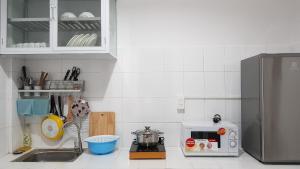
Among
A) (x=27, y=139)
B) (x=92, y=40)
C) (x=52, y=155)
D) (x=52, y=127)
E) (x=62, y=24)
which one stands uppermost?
(x=62, y=24)

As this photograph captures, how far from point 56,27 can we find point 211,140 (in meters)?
1.37

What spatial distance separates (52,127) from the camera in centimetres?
192

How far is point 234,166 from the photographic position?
5.00 ft

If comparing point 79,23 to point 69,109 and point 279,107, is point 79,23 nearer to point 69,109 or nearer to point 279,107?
point 69,109

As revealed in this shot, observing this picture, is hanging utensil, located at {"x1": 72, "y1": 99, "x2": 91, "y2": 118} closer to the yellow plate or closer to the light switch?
the yellow plate

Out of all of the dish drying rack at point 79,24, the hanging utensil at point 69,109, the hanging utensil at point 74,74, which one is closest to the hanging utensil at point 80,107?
the hanging utensil at point 69,109

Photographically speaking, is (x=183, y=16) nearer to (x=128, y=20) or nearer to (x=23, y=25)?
(x=128, y=20)

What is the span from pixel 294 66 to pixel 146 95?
109 centimetres

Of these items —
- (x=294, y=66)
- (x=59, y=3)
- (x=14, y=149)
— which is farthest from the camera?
(x=14, y=149)

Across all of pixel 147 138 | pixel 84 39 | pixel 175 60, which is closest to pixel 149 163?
pixel 147 138

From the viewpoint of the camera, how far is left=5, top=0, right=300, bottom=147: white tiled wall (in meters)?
1.99

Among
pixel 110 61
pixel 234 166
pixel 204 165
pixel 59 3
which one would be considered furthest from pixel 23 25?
pixel 234 166

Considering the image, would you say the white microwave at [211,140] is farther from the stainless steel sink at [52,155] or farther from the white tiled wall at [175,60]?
the stainless steel sink at [52,155]

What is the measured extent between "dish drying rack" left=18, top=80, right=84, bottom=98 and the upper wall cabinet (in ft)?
1.12
